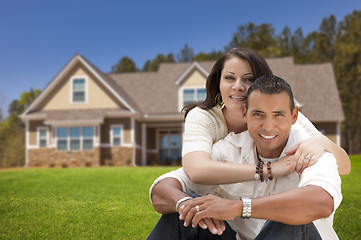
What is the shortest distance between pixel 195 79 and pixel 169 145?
3.60 meters

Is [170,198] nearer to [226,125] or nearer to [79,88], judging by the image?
[226,125]

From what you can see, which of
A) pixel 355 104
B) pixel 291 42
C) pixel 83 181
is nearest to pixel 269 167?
pixel 83 181

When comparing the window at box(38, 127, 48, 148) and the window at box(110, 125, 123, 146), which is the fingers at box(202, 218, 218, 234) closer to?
the window at box(110, 125, 123, 146)

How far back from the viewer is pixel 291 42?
3341cm

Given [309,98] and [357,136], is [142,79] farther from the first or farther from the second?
[357,136]

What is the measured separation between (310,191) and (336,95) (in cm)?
1920

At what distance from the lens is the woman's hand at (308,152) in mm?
2850

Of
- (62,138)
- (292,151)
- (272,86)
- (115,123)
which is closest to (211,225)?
(292,151)

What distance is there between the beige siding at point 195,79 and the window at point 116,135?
3766mm

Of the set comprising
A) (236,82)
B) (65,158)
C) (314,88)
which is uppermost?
(314,88)

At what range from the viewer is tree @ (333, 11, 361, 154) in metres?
28.9

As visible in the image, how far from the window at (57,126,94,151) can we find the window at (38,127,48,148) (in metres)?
1.14

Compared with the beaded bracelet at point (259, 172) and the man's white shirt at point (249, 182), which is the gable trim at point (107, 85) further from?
the beaded bracelet at point (259, 172)

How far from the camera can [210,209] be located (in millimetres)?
2723
